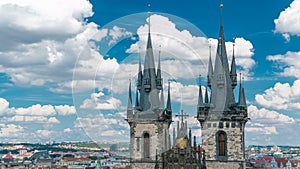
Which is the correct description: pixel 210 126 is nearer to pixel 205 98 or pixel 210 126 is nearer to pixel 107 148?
pixel 205 98

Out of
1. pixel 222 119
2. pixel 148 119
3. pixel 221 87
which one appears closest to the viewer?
pixel 222 119

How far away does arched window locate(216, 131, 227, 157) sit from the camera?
44.8m

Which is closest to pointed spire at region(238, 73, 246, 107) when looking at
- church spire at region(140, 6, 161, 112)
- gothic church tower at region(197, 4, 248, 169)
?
gothic church tower at region(197, 4, 248, 169)

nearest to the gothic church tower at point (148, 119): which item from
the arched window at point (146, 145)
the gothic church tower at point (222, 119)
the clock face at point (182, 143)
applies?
the arched window at point (146, 145)

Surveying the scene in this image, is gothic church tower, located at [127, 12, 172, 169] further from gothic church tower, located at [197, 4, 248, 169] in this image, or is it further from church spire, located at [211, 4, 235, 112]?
church spire, located at [211, 4, 235, 112]

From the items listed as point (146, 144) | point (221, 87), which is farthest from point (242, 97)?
point (146, 144)

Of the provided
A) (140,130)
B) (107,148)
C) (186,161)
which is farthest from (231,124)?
(107,148)

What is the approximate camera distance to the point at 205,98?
152 ft

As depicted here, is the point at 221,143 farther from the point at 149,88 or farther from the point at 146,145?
the point at 149,88

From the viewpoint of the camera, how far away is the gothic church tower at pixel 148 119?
47406 mm

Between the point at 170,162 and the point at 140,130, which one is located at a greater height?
the point at 140,130

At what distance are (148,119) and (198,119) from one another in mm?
4669

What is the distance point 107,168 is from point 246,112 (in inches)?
3731

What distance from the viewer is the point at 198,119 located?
151ft
